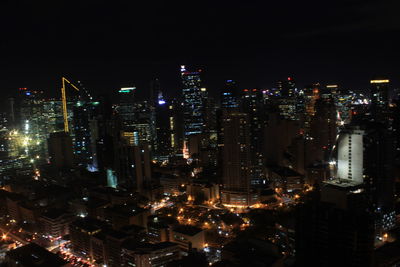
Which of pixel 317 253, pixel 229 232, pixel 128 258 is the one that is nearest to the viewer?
pixel 317 253

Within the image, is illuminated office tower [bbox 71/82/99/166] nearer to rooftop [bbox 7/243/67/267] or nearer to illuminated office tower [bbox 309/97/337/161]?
rooftop [bbox 7/243/67/267]

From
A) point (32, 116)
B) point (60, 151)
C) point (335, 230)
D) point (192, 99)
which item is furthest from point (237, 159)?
point (32, 116)

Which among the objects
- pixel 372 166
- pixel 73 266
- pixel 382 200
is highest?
pixel 372 166

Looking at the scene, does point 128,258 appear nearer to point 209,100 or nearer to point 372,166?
point 372,166

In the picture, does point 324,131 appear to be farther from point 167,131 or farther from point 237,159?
point 167,131

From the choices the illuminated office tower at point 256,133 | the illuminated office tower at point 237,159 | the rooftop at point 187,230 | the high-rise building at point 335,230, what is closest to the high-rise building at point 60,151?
the illuminated office tower at point 237,159

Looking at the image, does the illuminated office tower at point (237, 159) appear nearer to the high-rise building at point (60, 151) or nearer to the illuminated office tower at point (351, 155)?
the illuminated office tower at point (351, 155)

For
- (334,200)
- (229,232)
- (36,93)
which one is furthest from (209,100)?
(334,200)
